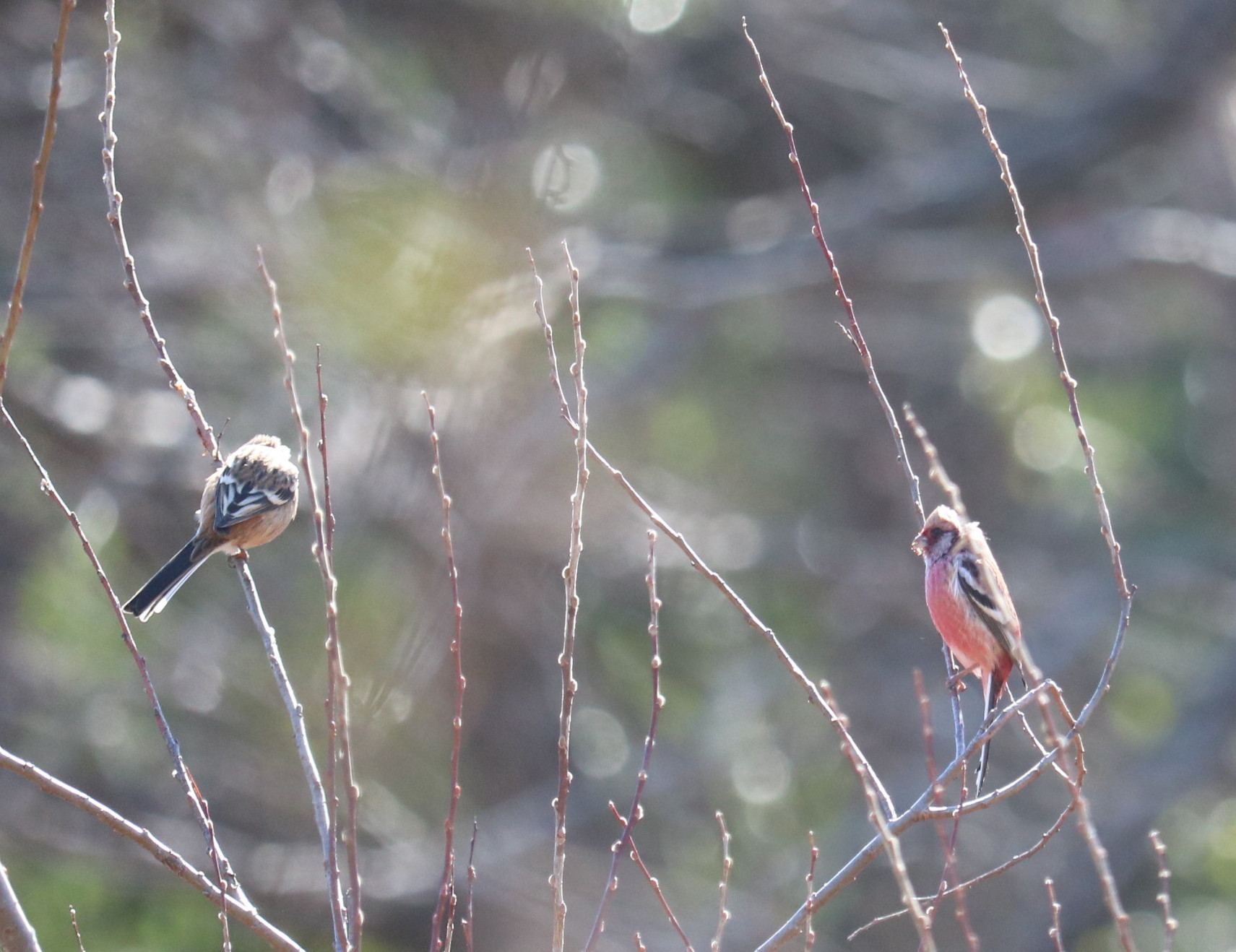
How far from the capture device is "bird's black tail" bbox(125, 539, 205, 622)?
4.70 metres

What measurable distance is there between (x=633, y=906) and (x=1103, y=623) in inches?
202

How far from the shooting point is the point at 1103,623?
13.1 metres

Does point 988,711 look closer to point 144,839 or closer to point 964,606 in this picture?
point 964,606

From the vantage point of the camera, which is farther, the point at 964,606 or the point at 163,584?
the point at 964,606

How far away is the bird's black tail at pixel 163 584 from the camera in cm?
470

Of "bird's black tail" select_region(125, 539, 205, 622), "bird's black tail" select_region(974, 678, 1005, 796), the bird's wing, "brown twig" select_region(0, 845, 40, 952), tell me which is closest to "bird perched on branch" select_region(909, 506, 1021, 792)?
"bird's black tail" select_region(974, 678, 1005, 796)

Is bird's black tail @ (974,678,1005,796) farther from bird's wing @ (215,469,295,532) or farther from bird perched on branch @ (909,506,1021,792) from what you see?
bird's wing @ (215,469,295,532)

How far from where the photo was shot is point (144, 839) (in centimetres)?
294

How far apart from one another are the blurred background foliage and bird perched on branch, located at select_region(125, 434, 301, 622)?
7.14 ft

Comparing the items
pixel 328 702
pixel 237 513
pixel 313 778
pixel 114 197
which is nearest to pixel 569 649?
pixel 328 702

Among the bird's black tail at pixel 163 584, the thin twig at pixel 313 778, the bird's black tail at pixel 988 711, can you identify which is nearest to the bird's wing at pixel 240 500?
the bird's black tail at pixel 163 584

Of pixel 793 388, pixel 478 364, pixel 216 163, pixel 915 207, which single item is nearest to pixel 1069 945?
pixel 793 388

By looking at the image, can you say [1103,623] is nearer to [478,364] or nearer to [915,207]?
[915,207]

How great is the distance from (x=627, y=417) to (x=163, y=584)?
9.05m
